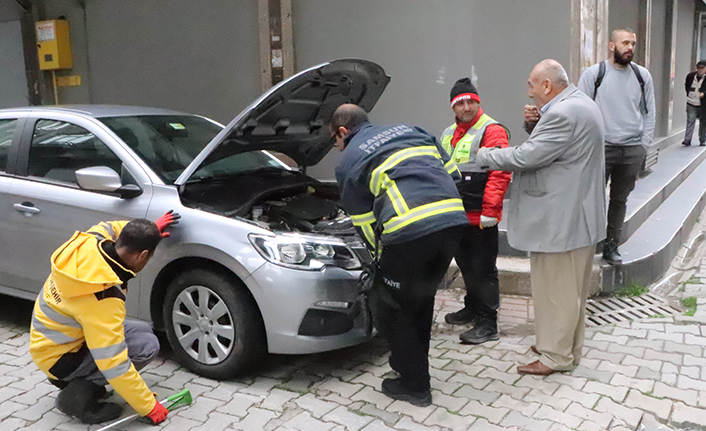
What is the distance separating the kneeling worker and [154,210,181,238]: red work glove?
0.29 meters

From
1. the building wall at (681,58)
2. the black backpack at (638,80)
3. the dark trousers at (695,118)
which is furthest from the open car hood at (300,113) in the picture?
the building wall at (681,58)

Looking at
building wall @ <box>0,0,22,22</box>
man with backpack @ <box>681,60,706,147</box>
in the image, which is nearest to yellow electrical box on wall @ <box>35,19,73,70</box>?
building wall @ <box>0,0,22,22</box>

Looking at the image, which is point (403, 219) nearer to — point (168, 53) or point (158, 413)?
point (158, 413)

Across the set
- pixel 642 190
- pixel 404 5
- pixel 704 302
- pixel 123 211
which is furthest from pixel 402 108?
pixel 123 211

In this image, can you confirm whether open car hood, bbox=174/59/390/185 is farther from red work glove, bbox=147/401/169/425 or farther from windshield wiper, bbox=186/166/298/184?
red work glove, bbox=147/401/169/425

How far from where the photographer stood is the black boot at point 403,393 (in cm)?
350

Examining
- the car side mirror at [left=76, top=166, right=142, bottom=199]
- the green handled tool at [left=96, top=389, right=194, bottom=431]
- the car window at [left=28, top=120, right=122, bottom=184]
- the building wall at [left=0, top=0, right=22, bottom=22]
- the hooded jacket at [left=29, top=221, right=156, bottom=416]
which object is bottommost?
the green handled tool at [left=96, top=389, right=194, bottom=431]

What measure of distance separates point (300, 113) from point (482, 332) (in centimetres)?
201

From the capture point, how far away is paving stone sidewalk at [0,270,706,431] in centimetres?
333

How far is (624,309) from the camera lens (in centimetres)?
493

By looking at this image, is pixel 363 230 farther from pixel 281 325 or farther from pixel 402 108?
pixel 402 108

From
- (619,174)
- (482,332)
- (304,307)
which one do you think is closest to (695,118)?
(619,174)

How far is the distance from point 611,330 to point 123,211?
11.4 ft

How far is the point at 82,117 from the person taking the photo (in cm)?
436
